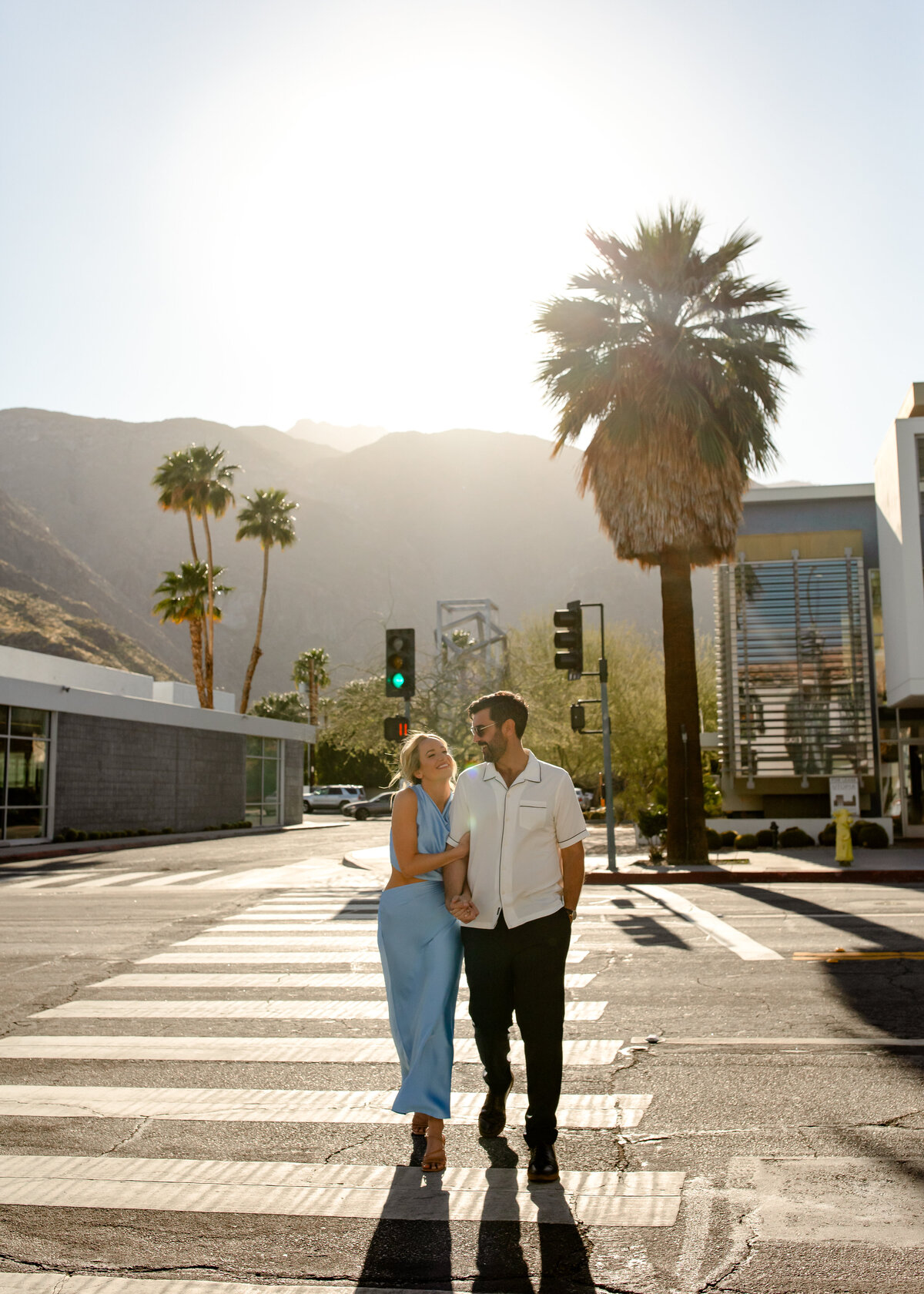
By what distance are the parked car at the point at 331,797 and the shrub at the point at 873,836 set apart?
40262mm

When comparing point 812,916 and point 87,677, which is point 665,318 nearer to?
point 812,916

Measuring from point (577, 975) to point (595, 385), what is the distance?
567 inches

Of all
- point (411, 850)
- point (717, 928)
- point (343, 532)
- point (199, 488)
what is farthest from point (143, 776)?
point (343, 532)

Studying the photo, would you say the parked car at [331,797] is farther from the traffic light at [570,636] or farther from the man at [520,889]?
the man at [520,889]

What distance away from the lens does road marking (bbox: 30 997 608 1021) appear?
769 centimetres

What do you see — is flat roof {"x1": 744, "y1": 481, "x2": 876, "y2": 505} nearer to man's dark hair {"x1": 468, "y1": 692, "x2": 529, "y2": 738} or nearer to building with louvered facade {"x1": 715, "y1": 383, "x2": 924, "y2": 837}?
building with louvered facade {"x1": 715, "y1": 383, "x2": 924, "y2": 837}

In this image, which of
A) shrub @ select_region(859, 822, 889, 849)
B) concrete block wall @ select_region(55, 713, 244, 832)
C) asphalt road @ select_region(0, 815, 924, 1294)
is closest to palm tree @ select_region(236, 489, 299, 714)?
concrete block wall @ select_region(55, 713, 244, 832)

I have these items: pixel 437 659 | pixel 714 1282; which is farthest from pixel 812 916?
pixel 437 659

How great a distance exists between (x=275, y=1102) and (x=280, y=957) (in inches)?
183

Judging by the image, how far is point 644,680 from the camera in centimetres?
3781

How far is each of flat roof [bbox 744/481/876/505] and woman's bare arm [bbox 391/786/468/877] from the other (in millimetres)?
23801

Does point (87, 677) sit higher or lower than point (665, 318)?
lower

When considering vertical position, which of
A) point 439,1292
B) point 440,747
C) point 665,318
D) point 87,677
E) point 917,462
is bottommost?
point 439,1292

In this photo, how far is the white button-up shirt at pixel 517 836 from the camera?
15.5ft
